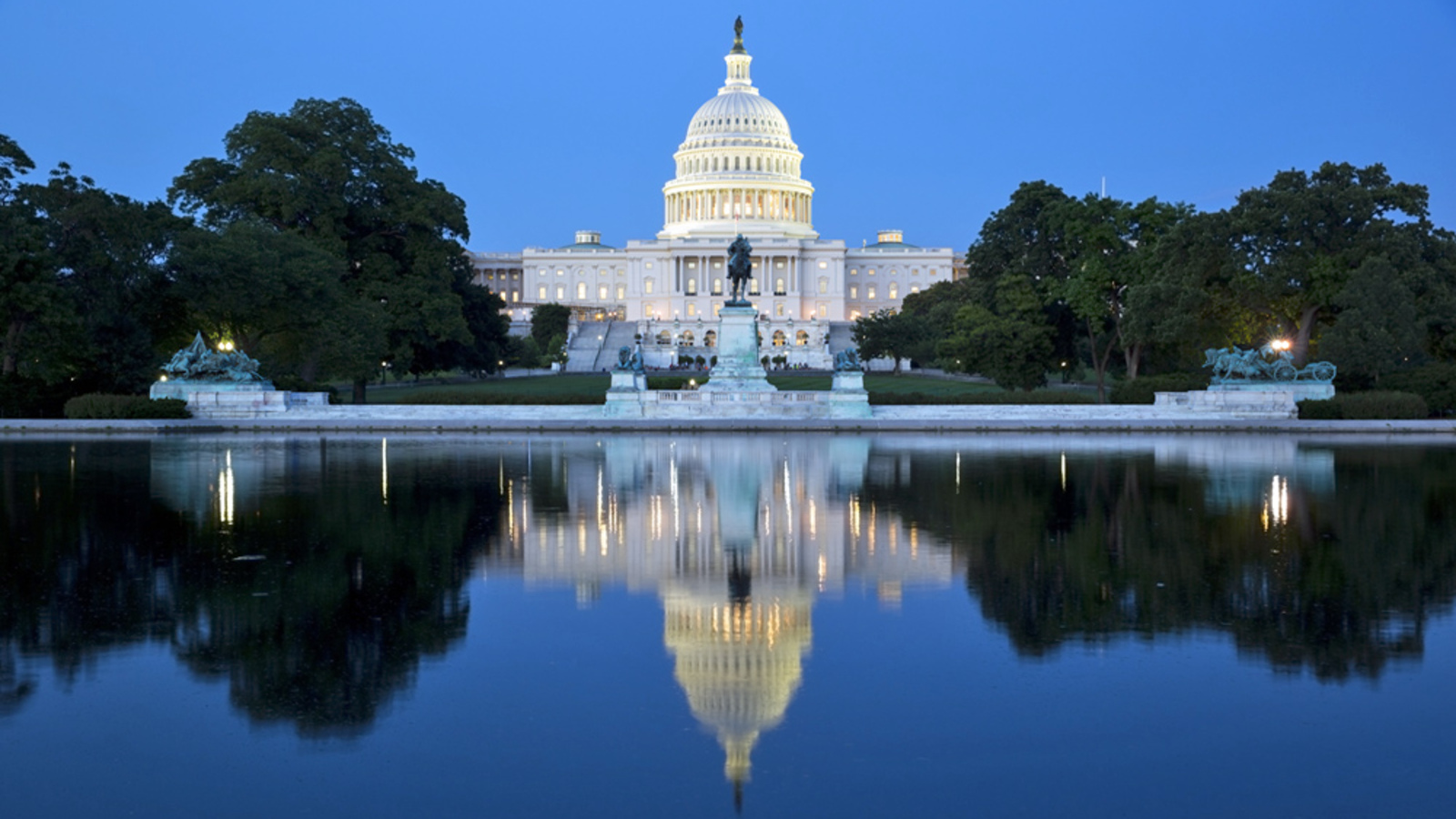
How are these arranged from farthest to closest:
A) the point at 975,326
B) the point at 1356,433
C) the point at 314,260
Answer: the point at 975,326, the point at 314,260, the point at 1356,433

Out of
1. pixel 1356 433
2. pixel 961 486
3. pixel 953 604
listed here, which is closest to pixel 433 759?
pixel 953 604

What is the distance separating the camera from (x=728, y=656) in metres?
10.0

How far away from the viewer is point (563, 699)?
8.85m

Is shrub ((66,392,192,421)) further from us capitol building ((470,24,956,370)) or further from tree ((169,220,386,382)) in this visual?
us capitol building ((470,24,956,370))

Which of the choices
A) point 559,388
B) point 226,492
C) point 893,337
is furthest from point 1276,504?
point 893,337

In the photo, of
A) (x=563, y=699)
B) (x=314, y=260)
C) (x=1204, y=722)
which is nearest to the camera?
(x=1204, y=722)

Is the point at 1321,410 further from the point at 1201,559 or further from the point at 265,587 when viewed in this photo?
the point at 265,587

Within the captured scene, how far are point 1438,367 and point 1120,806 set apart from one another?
42539mm

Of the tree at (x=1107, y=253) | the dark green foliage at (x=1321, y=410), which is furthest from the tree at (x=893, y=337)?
the dark green foliage at (x=1321, y=410)

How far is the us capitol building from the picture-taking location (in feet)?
502

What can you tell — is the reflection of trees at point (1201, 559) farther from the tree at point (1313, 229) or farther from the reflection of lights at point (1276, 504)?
the tree at point (1313, 229)

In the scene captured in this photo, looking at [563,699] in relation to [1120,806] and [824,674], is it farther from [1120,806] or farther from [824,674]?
[1120,806]

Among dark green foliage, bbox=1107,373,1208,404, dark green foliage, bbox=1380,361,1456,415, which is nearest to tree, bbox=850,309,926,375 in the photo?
dark green foliage, bbox=1107,373,1208,404

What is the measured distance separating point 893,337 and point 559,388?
2438 centimetres
